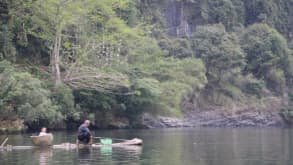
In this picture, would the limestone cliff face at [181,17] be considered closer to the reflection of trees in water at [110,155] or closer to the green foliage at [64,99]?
the green foliage at [64,99]

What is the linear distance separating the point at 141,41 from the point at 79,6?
13494mm

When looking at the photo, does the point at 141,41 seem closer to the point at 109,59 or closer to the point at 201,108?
the point at 109,59

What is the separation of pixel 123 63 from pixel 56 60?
9.14 m

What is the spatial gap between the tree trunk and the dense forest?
0.09 meters

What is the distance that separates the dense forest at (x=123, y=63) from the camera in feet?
177

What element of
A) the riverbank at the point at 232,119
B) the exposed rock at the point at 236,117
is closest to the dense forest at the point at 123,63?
the exposed rock at the point at 236,117

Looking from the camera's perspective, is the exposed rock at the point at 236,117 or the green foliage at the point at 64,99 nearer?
the green foliage at the point at 64,99

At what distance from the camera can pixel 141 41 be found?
6744cm

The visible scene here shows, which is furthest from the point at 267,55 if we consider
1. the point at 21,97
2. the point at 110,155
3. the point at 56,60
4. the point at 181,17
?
the point at 110,155

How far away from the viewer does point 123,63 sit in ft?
208

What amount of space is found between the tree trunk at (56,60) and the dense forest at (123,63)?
9 centimetres

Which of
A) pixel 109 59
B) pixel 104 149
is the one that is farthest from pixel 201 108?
pixel 104 149

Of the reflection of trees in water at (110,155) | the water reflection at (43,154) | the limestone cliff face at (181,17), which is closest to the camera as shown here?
the reflection of trees in water at (110,155)

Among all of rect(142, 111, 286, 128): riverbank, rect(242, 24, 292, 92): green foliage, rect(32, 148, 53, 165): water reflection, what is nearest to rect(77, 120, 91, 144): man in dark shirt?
rect(32, 148, 53, 165): water reflection
